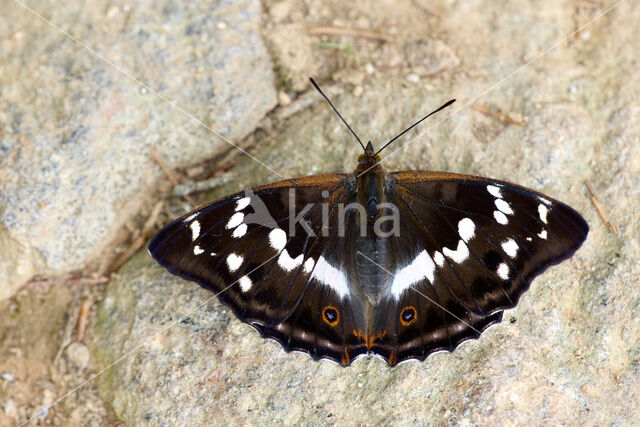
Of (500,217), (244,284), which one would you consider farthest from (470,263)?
(244,284)

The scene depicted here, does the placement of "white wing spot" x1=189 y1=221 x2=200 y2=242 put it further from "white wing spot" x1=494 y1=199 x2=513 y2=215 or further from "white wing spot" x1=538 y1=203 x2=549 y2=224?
"white wing spot" x1=538 y1=203 x2=549 y2=224

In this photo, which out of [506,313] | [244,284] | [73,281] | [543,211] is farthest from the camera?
[73,281]

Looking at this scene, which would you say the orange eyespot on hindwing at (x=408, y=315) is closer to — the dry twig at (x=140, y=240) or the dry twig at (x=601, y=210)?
the dry twig at (x=601, y=210)

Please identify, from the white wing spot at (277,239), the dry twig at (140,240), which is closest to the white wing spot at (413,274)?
the white wing spot at (277,239)

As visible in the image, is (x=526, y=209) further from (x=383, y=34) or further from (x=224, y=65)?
(x=224, y=65)

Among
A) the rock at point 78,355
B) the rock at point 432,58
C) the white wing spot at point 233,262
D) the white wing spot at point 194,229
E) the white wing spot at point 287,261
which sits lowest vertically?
the rock at point 78,355

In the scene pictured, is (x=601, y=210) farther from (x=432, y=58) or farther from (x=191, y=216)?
(x=191, y=216)
